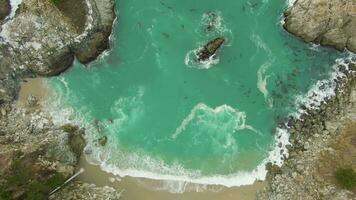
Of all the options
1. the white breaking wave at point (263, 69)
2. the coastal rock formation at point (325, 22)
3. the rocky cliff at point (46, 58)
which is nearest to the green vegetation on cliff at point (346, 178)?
the white breaking wave at point (263, 69)

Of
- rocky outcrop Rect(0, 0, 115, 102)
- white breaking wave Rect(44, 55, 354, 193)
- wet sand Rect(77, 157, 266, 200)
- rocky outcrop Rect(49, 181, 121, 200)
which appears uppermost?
rocky outcrop Rect(0, 0, 115, 102)

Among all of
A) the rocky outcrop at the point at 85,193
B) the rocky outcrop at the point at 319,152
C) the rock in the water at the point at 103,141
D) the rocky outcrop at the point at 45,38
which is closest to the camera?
the rocky outcrop at the point at 85,193

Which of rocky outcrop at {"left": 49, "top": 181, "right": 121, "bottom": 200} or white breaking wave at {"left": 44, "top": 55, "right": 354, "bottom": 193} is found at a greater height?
white breaking wave at {"left": 44, "top": 55, "right": 354, "bottom": 193}

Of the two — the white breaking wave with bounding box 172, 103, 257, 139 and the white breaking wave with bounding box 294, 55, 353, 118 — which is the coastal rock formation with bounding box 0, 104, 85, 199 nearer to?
the white breaking wave with bounding box 172, 103, 257, 139

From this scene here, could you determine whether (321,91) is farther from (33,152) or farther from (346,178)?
(33,152)

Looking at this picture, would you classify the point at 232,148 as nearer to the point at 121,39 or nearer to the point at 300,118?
the point at 300,118

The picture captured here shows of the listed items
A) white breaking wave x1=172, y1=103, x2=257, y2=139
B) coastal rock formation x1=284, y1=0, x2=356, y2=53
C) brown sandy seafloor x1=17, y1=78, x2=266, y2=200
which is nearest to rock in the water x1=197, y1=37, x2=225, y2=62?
white breaking wave x1=172, y1=103, x2=257, y2=139

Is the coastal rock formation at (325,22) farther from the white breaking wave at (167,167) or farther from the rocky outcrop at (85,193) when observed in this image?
the rocky outcrop at (85,193)
